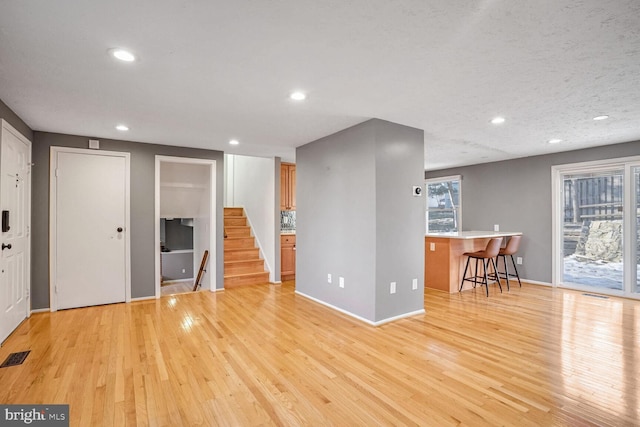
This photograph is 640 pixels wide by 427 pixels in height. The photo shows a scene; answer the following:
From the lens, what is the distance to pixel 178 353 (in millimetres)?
2785

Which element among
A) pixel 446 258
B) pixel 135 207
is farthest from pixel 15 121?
pixel 446 258

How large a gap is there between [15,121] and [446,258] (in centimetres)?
590

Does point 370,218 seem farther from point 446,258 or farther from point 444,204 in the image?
point 444,204

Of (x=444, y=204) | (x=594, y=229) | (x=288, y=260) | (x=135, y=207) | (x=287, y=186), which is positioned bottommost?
(x=288, y=260)

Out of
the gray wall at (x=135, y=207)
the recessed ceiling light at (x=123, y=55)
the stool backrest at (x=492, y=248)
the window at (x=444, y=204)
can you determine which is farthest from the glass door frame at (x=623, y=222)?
the recessed ceiling light at (x=123, y=55)

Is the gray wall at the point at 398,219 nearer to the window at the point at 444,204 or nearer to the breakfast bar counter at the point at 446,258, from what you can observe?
the breakfast bar counter at the point at 446,258

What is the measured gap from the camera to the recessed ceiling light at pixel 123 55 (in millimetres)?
2033

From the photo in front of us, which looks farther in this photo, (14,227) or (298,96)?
(14,227)

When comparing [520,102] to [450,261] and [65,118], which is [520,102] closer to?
[450,261]

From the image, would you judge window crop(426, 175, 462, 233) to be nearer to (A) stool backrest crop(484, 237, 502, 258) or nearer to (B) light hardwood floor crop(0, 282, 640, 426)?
(A) stool backrest crop(484, 237, 502, 258)

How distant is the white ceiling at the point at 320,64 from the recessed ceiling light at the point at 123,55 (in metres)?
0.06

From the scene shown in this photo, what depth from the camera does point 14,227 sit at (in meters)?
3.35

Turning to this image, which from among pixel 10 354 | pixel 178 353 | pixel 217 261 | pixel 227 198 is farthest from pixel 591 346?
pixel 227 198

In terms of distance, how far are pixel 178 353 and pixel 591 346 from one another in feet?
12.7
